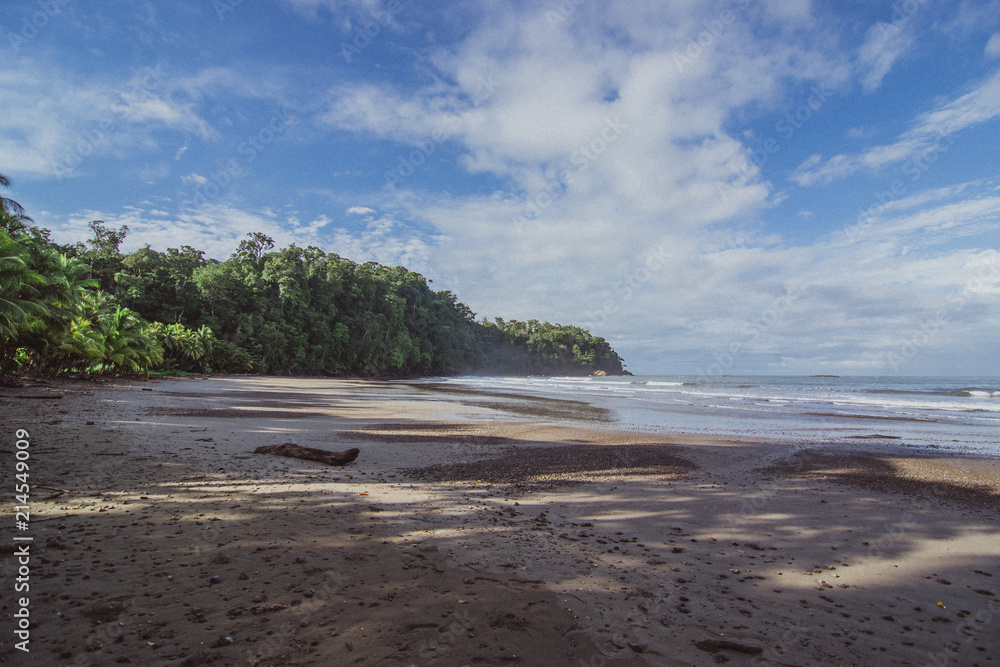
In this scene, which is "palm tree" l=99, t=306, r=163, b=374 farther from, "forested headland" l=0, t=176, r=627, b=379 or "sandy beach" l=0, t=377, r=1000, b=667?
"sandy beach" l=0, t=377, r=1000, b=667

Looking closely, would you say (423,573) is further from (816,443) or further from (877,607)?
(816,443)

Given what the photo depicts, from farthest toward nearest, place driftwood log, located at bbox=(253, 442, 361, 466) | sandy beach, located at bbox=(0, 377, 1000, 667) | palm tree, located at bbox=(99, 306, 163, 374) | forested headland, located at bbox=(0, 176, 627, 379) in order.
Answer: palm tree, located at bbox=(99, 306, 163, 374), forested headland, located at bbox=(0, 176, 627, 379), driftwood log, located at bbox=(253, 442, 361, 466), sandy beach, located at bbox=(0, 377, 1000, 667)

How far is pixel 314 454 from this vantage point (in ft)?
24.7

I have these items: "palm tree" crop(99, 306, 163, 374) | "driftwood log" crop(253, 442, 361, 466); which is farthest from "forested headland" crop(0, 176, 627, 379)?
"driftwood log" crop(253, 442, 361, 466)

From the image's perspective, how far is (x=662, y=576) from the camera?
3.81 meters

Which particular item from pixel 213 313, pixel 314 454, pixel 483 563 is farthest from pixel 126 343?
pixel 483 563

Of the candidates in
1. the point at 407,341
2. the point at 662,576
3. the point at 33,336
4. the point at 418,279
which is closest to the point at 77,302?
the point at 33,336

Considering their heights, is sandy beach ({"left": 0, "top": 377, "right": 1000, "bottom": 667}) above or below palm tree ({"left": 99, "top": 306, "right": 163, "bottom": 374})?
below

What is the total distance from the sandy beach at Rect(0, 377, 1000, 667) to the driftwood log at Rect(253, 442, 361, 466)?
0.22 meters

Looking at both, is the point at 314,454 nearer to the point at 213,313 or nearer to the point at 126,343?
the point at 126,343

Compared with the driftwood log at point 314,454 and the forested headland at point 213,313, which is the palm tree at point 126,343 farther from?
the driftwood log at point 314,454

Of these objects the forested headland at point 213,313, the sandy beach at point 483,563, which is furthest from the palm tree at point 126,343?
the sandy beach at point 483,563

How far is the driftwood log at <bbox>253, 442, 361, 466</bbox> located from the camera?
24.2 feet

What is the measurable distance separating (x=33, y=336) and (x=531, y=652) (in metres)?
27.2
